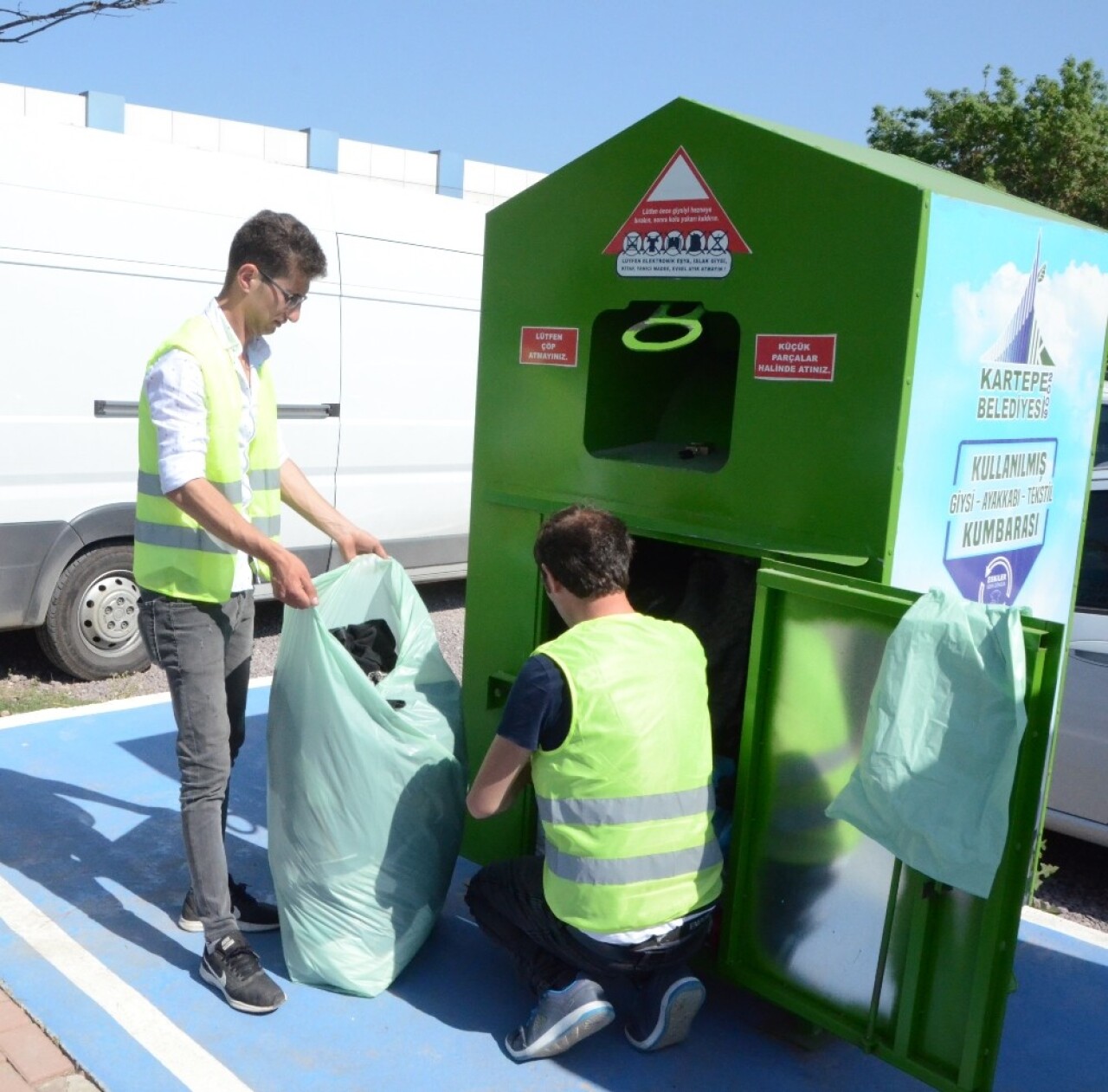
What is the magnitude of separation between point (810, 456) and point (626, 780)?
82cm

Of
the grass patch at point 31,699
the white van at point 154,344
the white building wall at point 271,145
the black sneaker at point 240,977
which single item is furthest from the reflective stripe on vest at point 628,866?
the white building wall at point 271,145

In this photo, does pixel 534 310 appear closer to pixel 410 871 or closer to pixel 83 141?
pixel 410 871

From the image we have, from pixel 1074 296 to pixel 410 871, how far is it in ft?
7.14

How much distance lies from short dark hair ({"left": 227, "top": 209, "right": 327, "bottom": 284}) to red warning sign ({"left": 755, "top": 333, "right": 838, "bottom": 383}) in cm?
104

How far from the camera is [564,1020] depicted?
264 cm

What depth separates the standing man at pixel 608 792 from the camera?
2.51 meters

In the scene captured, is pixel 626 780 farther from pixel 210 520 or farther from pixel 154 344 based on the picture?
pixel 154 344

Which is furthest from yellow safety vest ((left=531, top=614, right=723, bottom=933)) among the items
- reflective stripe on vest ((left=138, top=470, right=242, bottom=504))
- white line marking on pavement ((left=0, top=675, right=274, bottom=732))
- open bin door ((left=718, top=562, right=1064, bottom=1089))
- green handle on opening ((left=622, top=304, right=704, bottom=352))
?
white line marking on pavement ((left=0, top=675, right=274, bottom=732))

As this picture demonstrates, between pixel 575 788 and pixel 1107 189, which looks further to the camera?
pixel 1107 189

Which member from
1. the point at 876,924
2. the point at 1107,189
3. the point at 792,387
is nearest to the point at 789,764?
the point at 876,924

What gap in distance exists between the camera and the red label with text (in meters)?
3.18

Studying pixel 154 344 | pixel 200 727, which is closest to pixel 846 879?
pixel 200 727

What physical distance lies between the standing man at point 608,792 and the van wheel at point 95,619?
338 cm

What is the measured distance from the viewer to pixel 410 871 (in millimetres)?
2982
